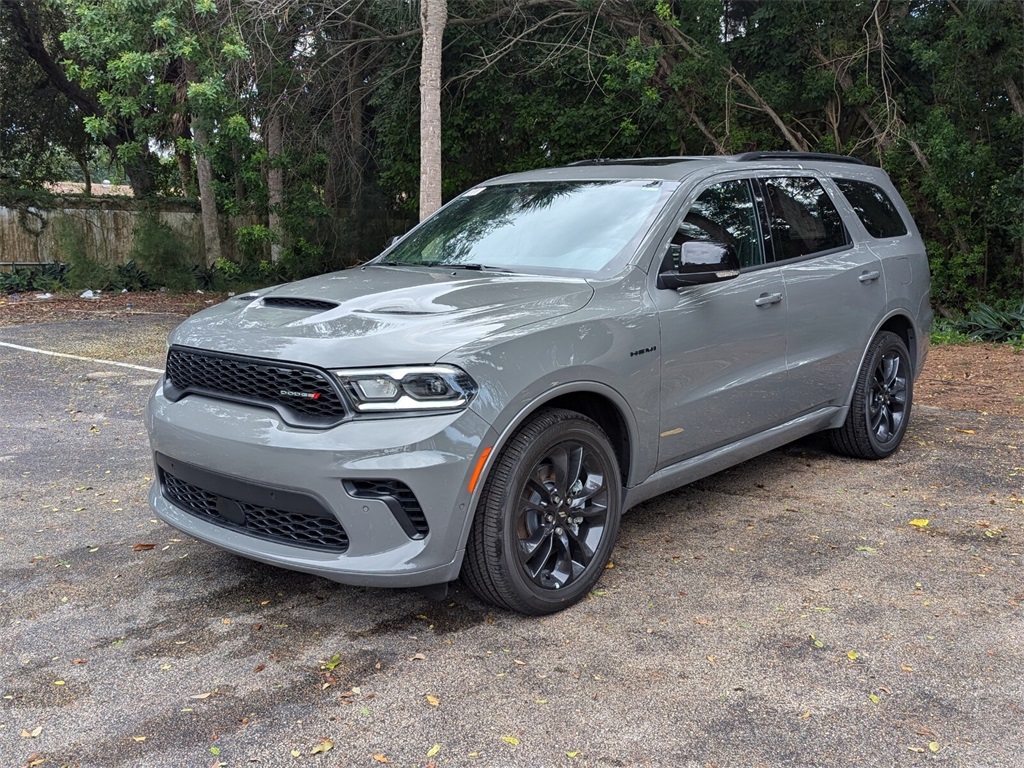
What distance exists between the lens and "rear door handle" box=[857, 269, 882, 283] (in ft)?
19.0

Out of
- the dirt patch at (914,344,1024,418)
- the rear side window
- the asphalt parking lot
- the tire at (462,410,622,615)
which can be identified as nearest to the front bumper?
the tire at (462,410,622,615)

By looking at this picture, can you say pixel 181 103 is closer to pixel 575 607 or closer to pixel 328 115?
pixel 328 115

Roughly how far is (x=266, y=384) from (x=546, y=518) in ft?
3.98

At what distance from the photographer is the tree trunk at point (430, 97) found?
1104 cm

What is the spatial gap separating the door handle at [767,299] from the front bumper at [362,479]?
2.00 metres

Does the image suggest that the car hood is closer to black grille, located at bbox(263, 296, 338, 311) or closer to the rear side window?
black grille, located at bbox(263, 296, 338, 311)

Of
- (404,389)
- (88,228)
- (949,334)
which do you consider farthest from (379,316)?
(88,228)

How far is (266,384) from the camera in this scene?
3688 millimetres

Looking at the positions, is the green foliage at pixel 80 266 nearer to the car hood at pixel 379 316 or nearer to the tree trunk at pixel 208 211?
the tree trunk at pixel 208 211

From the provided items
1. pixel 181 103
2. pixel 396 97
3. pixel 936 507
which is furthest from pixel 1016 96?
pixel 181 103

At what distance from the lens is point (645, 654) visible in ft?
12.0

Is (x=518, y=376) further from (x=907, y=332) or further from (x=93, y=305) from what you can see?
(x=93, y=305)

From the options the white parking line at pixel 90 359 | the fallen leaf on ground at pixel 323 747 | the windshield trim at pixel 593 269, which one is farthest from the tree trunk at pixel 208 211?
the fallen leaf on ground at pixel 323 747

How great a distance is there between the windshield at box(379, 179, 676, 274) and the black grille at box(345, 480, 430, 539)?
149 cm
